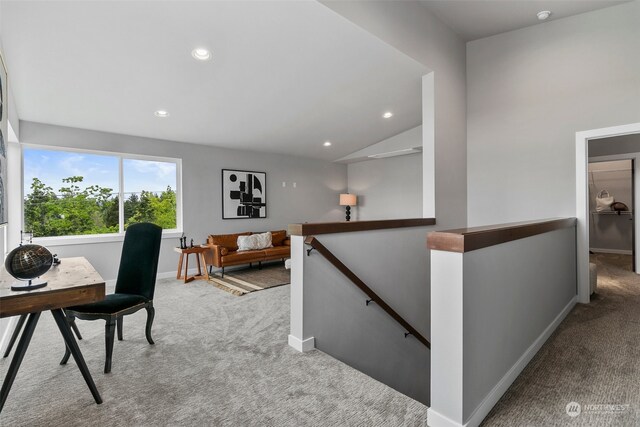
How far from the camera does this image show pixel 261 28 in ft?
9.38

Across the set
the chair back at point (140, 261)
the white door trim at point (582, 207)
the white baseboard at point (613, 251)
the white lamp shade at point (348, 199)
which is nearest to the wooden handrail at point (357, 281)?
the chair back at point (140, 261)

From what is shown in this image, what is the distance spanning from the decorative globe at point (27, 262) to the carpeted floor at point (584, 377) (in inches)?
101

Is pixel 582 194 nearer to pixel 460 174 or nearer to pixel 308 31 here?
pixel 460 174

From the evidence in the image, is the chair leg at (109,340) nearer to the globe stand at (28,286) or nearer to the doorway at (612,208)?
the globe stand at (28,286)

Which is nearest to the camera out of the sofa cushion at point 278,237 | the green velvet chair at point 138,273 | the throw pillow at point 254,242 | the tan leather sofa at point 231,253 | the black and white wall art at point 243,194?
the green velvet chair at point 138,273

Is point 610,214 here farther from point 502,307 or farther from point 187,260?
point 187,260

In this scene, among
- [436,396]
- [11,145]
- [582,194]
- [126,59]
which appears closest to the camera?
[436,396]

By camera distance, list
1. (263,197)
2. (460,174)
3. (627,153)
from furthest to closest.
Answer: (263,197) < (627,153) < (460,174)

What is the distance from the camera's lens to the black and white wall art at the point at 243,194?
6.03m

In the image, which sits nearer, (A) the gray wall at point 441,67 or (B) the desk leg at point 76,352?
(B) the desk leg at point 76,352

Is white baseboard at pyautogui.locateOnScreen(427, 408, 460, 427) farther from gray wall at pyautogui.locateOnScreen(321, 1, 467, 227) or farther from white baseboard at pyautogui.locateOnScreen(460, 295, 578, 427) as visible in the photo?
gray wall at pyautogui.locateOnScreen(321, 1, 467, 227)

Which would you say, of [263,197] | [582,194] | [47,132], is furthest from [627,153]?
[47,132]

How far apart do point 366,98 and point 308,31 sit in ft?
5.68

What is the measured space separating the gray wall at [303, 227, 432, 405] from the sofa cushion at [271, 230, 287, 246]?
11.6 ft
